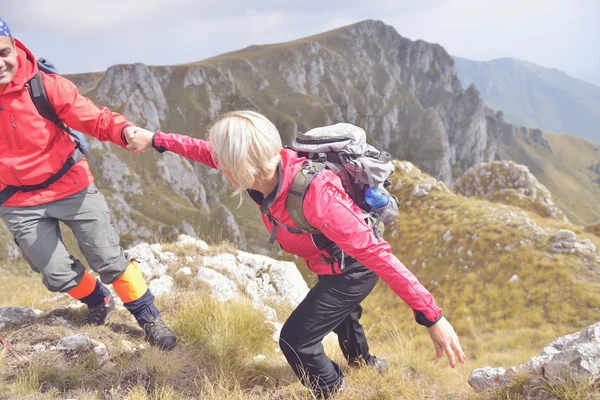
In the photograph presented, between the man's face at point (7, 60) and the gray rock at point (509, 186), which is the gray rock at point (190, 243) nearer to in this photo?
the man's face at point (7, 60)

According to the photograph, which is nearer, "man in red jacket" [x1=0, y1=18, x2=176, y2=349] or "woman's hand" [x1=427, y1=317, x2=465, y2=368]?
"woman's hand" [x1=427, y1=317, x2=465, y2=368]

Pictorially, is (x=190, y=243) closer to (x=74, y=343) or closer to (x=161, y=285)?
(x=161, y=285)

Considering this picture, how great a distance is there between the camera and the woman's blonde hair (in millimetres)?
3086

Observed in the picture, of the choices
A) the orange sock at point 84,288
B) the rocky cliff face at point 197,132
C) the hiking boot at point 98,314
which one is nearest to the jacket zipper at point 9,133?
the orange sock at point 84,288

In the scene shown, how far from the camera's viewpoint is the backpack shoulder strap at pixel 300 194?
10.8ft

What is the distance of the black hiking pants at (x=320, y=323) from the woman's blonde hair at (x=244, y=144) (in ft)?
5.23

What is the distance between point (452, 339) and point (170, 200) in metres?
134

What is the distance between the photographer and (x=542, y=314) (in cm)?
1184

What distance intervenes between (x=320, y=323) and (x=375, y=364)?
4.52ft

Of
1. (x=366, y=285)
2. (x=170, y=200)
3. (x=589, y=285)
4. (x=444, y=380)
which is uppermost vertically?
(x=366, y=285)

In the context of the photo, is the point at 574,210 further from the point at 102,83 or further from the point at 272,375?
the point at 102,83

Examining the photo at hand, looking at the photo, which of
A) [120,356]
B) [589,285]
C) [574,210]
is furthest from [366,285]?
[574,210]

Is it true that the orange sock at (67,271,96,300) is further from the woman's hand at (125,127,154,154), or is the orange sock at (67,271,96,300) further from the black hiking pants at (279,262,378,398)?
the black hiking pants at (279,262,378,398)

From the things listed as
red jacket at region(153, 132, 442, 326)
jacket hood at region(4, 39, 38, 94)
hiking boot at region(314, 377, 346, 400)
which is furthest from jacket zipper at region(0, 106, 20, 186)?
hiking boot at region(314, 377, 346, 400)
